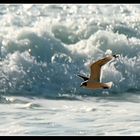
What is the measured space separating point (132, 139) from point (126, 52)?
1274 millimetres

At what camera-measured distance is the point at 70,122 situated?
740cm

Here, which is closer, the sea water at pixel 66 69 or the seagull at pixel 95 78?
the seagull at pixel 95 78

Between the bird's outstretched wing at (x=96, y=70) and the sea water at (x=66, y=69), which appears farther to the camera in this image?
the sea water at (x=66, y=69)

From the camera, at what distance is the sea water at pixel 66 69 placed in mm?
7418

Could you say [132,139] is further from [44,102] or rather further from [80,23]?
[80,23]

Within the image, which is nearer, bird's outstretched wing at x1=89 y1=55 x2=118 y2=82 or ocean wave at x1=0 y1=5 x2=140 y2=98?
bird's outstretched wing at x1=89 y1=55 x2=118 y2=82

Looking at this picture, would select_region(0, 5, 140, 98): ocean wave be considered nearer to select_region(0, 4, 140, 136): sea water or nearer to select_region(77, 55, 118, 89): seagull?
select_region(0, 4, 140, 136): sea water

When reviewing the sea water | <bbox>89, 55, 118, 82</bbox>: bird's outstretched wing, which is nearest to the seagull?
<bbox>89, 55, 118, 82</bbox>: bird's outstretched wing

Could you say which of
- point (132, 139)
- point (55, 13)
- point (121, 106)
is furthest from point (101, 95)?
point (55, 13)

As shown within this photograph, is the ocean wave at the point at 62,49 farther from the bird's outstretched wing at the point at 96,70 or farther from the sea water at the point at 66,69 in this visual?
the bird's outstretched wing at the point at 96,70

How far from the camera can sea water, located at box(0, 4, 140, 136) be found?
7418mm

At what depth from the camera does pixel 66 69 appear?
762 cm

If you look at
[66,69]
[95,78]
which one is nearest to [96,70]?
[95,78]

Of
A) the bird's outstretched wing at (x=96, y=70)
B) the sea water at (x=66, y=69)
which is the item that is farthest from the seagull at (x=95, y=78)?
the sea water at (x=66, y=69)
